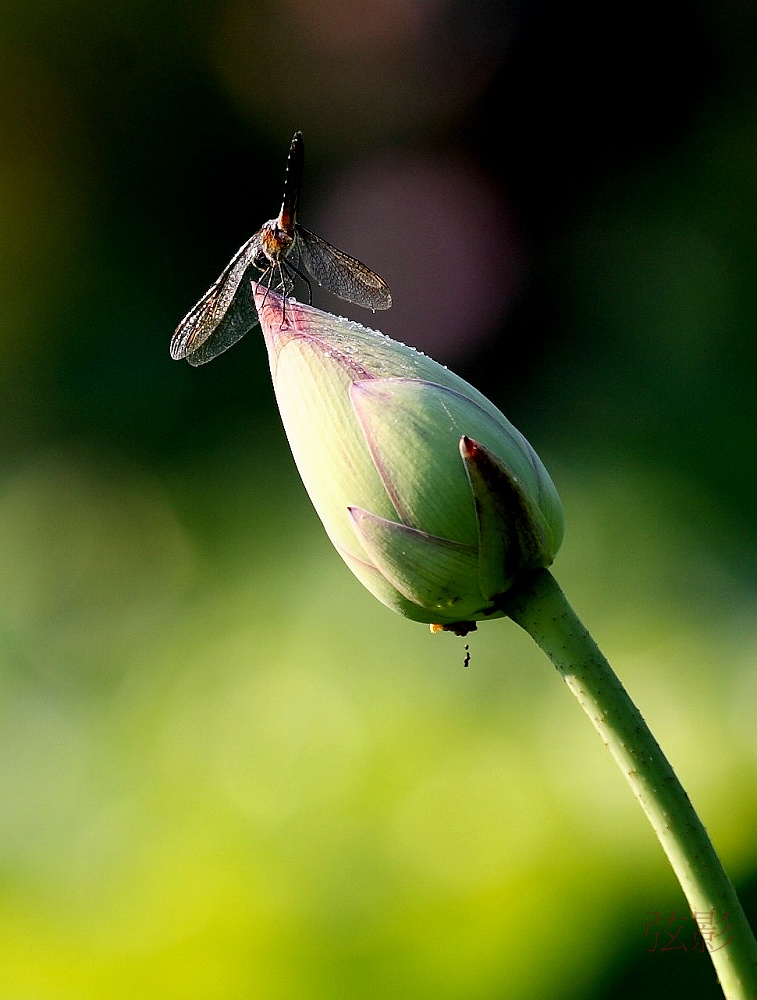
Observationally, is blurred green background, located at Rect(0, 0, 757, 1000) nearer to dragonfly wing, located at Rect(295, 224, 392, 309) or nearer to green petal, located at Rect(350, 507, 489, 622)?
dragonfly wing, located at Rect(295, 224, 392, 309)

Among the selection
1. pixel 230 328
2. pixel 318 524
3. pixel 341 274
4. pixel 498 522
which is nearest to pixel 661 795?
pixel 498 522

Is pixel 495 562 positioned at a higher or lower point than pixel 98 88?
lower

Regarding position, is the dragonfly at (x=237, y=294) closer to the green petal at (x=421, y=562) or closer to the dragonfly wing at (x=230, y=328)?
the dragonfly wing at (x=230, y=328)

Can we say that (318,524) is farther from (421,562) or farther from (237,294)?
(421,562)

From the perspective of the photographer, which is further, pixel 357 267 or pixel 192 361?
pixel 357 267

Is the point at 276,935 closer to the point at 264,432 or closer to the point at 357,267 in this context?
the point at 357,267

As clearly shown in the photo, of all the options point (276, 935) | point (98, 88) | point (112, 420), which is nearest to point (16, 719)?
point (276, 935)

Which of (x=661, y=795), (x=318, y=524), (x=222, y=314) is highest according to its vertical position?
(x=222, y=314)
